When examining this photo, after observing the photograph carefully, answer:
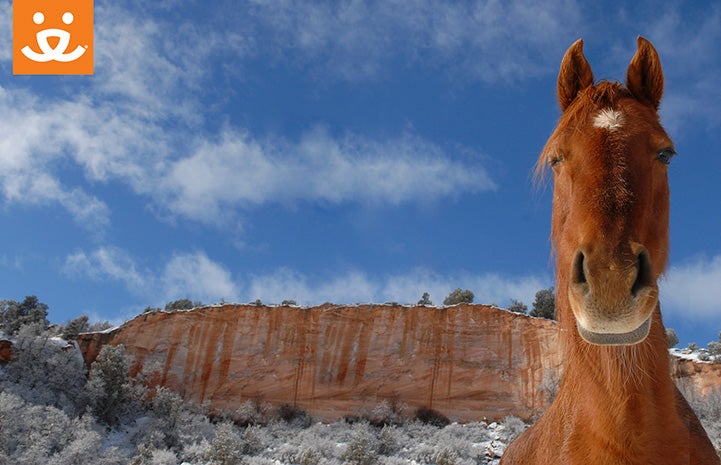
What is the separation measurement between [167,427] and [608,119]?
2354 centimetres

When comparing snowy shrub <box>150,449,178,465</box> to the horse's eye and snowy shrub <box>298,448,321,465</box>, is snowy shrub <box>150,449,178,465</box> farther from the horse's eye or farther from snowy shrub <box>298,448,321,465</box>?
the horse's eye

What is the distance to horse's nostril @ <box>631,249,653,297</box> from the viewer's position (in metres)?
1.84

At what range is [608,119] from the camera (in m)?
2.42

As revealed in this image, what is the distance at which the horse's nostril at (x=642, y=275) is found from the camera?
72.3 inches

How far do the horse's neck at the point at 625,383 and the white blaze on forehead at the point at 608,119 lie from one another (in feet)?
2.78

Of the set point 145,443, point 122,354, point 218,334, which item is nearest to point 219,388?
point 218,334

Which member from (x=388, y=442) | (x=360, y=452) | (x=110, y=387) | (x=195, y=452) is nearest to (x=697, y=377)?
(x=388, y=442)

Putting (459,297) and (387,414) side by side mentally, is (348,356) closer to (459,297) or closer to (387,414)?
(387,414)

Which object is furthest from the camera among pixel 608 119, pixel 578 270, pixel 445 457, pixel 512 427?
pixel 512 427

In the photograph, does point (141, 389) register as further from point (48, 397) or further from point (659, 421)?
point (659, 421)

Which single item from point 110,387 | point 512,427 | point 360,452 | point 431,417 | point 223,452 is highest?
point 512,427

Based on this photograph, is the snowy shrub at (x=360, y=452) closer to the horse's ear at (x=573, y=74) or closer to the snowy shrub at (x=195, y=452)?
the snowy shrub at (x=195, y=452)

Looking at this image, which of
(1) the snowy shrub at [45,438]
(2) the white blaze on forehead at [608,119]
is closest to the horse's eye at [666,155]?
(2) the white blaze on forehead at [608,119]

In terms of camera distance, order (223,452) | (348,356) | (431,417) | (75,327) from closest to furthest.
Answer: (223,452)
(431,417)
(348,356)
(75,327)
